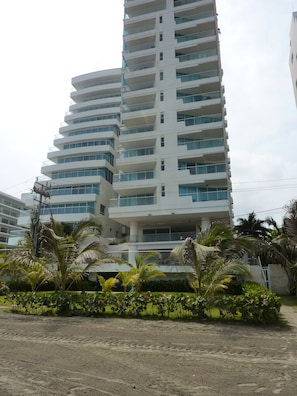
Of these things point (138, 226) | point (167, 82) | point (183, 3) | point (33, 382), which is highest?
point (183, 3)

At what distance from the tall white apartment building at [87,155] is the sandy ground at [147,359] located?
25.7m

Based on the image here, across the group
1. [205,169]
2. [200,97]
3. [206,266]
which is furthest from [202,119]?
[206,266]

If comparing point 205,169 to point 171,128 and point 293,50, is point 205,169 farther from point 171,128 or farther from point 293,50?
point 293,50

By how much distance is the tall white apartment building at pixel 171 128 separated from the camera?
87.5ft

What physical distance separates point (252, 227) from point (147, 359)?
32.9 metres

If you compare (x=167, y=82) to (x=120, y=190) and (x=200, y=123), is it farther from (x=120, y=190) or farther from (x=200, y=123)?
(x=120, y=190)

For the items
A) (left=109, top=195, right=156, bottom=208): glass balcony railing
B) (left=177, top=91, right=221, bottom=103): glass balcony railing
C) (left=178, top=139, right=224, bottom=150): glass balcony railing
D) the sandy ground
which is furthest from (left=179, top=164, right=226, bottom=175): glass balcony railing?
the sandy ground

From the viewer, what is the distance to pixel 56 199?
35.6 m

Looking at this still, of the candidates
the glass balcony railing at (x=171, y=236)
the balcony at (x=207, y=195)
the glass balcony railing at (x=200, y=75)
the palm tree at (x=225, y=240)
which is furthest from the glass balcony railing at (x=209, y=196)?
the glass balcony railing at (x=200, y=75)

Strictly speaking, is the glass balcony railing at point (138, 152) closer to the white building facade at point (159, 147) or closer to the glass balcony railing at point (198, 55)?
the white building facade at point (159, 147)

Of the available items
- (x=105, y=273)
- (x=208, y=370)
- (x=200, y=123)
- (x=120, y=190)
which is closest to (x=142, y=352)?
(x=208, y=370)

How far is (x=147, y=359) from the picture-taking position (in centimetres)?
588

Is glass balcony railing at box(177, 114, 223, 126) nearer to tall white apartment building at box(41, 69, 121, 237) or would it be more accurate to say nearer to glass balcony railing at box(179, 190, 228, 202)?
glass balcony railing at box(179, 190, 228, 202)

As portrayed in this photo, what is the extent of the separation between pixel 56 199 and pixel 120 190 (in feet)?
35.9
